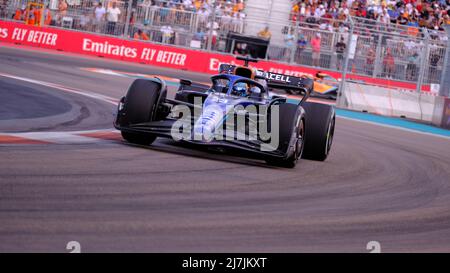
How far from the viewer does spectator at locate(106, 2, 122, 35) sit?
1183 inches

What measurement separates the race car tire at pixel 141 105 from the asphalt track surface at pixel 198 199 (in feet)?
0.75

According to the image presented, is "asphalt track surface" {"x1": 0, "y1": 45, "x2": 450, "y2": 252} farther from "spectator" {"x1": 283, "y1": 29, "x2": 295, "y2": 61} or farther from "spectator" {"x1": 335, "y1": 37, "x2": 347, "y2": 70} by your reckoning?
"spectator" {"x1": 283, "y1": 29, "x2": 295, "y2": 61}

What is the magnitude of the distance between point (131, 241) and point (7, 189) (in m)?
1.51

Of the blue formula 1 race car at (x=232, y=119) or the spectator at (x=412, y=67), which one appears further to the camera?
the spectator at (x=412, y=67)

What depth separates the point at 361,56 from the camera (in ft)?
86.7

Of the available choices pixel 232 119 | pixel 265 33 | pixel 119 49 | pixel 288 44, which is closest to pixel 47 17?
pixel 119 49

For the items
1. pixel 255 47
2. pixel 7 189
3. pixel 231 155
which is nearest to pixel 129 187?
pixel 7 189

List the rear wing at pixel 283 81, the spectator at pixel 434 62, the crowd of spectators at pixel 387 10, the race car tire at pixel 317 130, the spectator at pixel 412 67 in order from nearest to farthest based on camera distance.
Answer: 1. the race car tire at pixel 317 130
2. the rear wing at pixel 283 81
3. the spectator at pixel 434 62
4. the spectator at pixel 412 67
5. the crowd of spectators at pixel 387 10

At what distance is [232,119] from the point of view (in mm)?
10469

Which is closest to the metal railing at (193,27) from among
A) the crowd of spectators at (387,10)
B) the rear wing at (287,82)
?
the crowd of spectators at (387,10)

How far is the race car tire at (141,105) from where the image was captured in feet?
34.3

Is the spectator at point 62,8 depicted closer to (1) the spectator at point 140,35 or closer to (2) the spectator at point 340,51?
(1) the spectator at point 140,35

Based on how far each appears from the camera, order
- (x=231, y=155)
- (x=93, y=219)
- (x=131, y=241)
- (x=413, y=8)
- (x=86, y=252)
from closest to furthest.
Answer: (x=86, y=252)
(x=131, y=241)
(x=93, y=219)
(x=231, y=155)
(x=413, y=8)

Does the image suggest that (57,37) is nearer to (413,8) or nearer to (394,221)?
(413,8)
